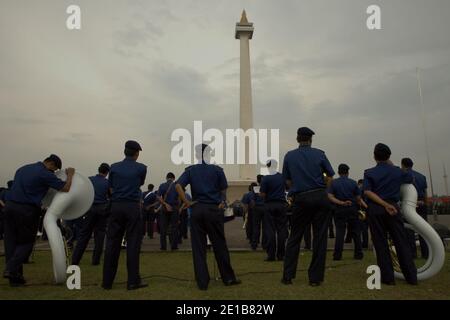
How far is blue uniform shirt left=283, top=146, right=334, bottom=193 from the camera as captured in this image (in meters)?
5.61

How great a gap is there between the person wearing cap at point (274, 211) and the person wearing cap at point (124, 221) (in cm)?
335

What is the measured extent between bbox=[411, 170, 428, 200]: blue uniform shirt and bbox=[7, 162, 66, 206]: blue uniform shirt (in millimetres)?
6816

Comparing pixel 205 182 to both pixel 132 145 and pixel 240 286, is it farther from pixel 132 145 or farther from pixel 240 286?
pixel 240 286

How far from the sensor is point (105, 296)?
16.3 feet

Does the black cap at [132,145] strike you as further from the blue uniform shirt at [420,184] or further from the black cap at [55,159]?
the blue uniform shirt at [420,184]

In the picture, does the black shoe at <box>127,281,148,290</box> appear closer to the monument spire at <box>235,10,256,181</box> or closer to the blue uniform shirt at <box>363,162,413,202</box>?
the blue uniform shirt at <box>363,162,413,202</box>

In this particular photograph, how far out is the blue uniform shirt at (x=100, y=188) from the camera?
838cm

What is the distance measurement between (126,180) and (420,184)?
607 cm

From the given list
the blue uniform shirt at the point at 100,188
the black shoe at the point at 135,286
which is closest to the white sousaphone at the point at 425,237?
the black shoe at the point at 135,286

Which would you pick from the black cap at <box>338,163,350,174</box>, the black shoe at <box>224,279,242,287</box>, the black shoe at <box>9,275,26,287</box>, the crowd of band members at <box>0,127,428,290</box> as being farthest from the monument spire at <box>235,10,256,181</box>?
the black shoe at <box>9,275,26,287</box>

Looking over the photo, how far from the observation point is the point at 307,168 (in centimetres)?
566

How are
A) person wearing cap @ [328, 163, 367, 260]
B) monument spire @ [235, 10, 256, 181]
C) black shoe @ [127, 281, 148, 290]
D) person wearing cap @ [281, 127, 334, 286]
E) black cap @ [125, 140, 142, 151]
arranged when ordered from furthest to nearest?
monument spire @ [235, 10, 256, 181] → person wearing cap @ [328, 163, 367, 260] → black cap @ [125, 140, 142, 151] → person wearing cap @ [281, 127, 334, 286] → black shoe @ [127, 281, 148, 290]

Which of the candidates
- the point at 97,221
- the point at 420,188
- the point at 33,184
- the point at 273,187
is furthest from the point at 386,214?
the point at 97,221
